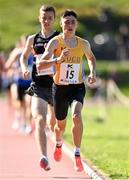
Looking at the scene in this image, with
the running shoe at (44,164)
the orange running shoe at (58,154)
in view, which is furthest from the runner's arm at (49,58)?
the orange running shoe at (58,154)

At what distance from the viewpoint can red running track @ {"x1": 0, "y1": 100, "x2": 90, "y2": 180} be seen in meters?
12.2

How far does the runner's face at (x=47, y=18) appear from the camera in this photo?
40.9ft

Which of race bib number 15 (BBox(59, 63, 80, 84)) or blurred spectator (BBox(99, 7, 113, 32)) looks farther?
blurred spectator (BBox(99, 7, 113, 32))

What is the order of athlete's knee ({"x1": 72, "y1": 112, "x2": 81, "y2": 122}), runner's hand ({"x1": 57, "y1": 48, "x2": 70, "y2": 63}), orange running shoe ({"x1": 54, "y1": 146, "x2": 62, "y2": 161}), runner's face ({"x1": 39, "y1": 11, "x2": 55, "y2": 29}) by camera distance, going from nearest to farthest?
1. runner's hand ({"x1": 57, "y1": 48, "x2": 70, "y2": 63})
2. athlete's knee ({"x1": 72, "y1": 112, "x2": 81, "y2": 122})
3. runner's face ({"x1": 39, "y1": 11, "x2": 55, "y2": 29})
4. orange running shoe ({"x1": 54, "y1": 146, "x2": 62, "y2": 161})

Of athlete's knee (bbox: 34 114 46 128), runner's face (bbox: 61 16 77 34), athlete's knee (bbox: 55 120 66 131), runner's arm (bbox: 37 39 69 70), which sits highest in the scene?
runner's face (bbox: 61 16 77 34)

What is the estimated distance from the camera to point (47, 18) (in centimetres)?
1250

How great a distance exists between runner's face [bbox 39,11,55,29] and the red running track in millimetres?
2091

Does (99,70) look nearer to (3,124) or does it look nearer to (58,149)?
(3,124)

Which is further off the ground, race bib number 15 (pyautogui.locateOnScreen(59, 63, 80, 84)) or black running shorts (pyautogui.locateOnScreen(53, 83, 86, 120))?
race bib number 15 (pyautogui.locateOnScreen(59, 63, 80, 84))

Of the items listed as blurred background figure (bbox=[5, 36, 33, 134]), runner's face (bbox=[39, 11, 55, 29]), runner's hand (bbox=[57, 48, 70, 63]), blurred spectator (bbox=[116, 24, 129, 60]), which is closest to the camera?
runner's hand (bbox=[57, 48, 70, 63])

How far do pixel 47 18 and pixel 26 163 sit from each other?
2549 millimetres

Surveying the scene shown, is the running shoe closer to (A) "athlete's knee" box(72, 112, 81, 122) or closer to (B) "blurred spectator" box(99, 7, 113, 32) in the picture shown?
(A) "athlete's knee" box(72, 112, 81, 122)

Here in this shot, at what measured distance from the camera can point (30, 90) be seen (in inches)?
506

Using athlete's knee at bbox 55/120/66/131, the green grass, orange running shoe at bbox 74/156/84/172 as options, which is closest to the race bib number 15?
athlete's knee at bbox 55/120/66/131
